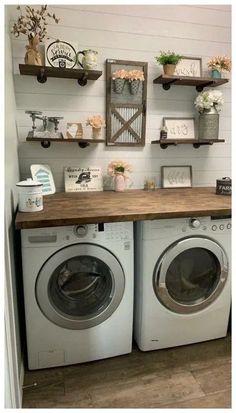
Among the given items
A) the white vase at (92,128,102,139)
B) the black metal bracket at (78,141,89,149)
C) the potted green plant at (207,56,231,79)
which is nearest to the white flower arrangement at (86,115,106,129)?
the white vase at (92,128,102,139)

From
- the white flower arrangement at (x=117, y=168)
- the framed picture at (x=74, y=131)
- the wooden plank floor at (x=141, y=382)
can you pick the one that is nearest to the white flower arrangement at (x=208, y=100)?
the white flower arrangement at (x=117, y=168)

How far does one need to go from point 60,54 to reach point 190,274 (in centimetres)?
171

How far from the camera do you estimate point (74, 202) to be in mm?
1798

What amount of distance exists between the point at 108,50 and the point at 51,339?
6.50 feet

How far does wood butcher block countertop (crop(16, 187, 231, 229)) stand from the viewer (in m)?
1.40

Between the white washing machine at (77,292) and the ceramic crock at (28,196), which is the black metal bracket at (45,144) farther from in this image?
the white washing machine at (77,292)

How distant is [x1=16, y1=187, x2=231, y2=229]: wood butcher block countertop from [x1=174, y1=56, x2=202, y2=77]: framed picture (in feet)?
3.08

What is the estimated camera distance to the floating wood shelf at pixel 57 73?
1.82 meters

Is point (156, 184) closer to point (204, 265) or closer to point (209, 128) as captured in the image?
point (209, 128)

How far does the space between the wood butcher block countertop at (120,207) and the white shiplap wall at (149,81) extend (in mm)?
305

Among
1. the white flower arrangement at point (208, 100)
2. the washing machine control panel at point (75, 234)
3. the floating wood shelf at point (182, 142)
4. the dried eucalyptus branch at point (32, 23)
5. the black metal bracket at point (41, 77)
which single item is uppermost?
the dried eucalyptus branch at point (32, 23)

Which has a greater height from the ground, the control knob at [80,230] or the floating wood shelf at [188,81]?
the floating wood shelf at [188,81]

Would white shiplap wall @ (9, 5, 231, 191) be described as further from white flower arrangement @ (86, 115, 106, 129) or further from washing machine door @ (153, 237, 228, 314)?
washing machine door @ (153, 237, 228, 314)

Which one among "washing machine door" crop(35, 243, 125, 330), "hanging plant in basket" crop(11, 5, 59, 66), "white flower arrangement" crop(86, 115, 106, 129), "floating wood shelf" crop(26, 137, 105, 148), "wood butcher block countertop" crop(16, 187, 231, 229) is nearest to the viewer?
"wood butcher block countertop" crop(16, 187, 231, 229)
